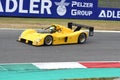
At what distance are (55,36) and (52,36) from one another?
182 millimetres

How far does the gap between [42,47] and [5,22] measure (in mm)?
7766

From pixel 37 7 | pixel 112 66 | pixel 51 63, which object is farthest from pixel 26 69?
pixel 37 7

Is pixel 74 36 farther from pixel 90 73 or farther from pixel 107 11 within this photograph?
pixel 107 11

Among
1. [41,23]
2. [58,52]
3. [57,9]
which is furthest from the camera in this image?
[57,9]

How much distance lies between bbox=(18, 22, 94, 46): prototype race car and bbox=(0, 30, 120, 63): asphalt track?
202mm

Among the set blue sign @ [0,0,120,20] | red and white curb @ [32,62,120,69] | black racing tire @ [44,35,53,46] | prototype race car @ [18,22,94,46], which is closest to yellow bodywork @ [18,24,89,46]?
prototype race car @ [18,22,94,46]

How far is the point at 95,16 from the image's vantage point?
85.8ft

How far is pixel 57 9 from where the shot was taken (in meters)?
24.9

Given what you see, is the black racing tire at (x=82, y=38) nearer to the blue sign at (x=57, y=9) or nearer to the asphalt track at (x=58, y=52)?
the asphalt track at (x=58, y=52)

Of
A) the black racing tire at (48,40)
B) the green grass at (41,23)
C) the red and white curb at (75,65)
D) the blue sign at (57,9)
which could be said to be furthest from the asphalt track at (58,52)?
the blue sign at (57,9)

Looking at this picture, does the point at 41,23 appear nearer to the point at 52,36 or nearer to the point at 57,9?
the point at 57,9

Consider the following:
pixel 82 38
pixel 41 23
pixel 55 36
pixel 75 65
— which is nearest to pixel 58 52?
pixel 55 36

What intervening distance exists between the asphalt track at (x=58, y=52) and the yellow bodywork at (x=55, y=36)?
203mm

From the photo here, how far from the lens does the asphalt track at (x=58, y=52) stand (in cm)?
1362
